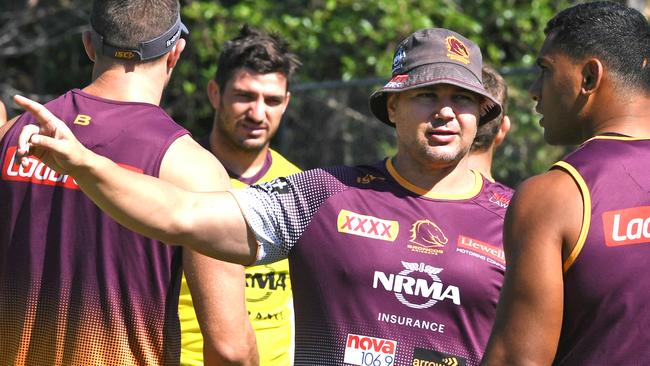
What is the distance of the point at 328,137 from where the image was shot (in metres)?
8.16

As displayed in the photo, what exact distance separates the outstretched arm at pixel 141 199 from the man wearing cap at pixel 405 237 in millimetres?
135

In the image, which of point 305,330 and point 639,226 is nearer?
point 639,226

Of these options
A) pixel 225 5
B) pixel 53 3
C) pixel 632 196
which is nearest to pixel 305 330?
pixel 632 196

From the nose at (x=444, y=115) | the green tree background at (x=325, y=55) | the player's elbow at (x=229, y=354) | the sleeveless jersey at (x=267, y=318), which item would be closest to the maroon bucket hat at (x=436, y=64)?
the nose at (x=444, y=115)

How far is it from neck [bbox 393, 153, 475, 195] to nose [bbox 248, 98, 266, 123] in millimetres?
1748

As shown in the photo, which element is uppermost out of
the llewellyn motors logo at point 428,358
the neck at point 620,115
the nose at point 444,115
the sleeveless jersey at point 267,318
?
the neck at point 620,115

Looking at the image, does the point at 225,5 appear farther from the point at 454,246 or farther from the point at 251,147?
the point at 454,246

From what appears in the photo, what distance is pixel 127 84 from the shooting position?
3803 mm

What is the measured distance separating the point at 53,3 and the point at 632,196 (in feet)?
30.6

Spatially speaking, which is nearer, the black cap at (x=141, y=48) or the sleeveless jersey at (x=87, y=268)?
the sleeveless jersey at (x=87, y=268)

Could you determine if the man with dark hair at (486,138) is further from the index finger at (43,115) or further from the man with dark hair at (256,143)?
the index finger at (43,115)

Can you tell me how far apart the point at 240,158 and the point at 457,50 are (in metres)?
1.81

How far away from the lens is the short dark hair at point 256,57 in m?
5.77

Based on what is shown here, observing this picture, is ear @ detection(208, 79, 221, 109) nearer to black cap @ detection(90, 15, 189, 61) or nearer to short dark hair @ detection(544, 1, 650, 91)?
black cap @ detection(90, 15, 189, 61)
